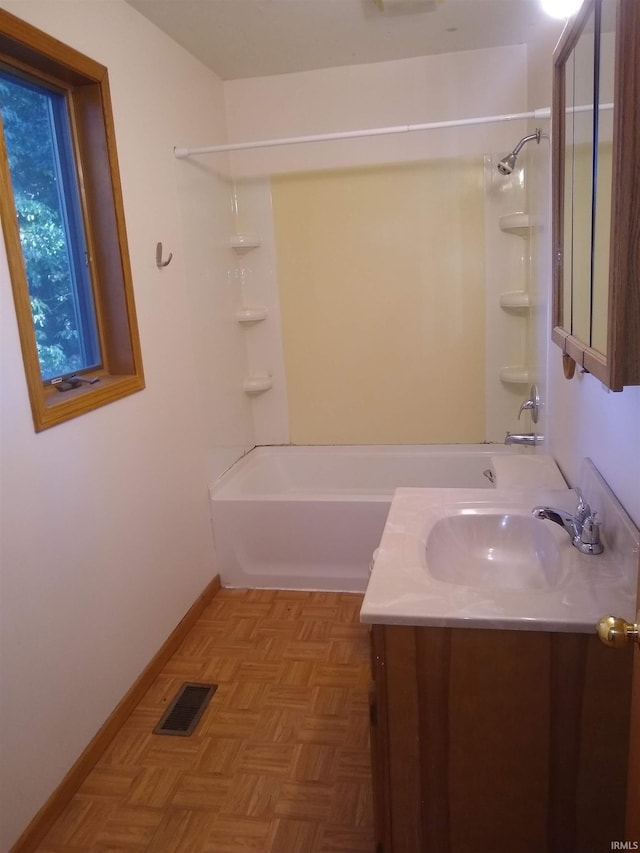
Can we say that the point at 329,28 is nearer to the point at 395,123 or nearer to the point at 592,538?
the point at 395,123

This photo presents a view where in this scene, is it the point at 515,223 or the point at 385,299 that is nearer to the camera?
the point at 515,223

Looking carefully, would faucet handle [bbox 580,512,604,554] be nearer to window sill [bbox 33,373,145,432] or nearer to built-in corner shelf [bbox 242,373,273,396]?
window sill [bbox 33,373,145,432]

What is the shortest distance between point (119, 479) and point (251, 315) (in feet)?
4.93

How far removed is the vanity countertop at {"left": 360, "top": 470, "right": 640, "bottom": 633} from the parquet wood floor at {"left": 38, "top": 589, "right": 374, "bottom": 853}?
2.59 feet

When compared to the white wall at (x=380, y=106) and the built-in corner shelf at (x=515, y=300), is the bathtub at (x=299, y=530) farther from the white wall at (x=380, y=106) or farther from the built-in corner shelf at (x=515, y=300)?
the white wall at (x=380, y=106)

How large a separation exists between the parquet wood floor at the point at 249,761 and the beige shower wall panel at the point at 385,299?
4.18 ft

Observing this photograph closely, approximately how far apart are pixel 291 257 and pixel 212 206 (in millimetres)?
511

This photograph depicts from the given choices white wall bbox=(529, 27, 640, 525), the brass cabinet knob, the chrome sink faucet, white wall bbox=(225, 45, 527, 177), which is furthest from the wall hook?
the brass cabinet knob

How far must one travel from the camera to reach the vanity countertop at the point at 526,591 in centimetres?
114

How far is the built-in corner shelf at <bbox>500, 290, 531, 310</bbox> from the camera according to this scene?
304 cm

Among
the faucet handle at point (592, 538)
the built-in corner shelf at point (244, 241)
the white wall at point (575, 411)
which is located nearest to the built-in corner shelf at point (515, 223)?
the white wall at point (575, 411)

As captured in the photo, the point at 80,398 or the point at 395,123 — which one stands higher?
the point at 395,123

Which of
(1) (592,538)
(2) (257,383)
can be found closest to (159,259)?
(2) (257,383)

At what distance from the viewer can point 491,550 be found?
1.61 metres
